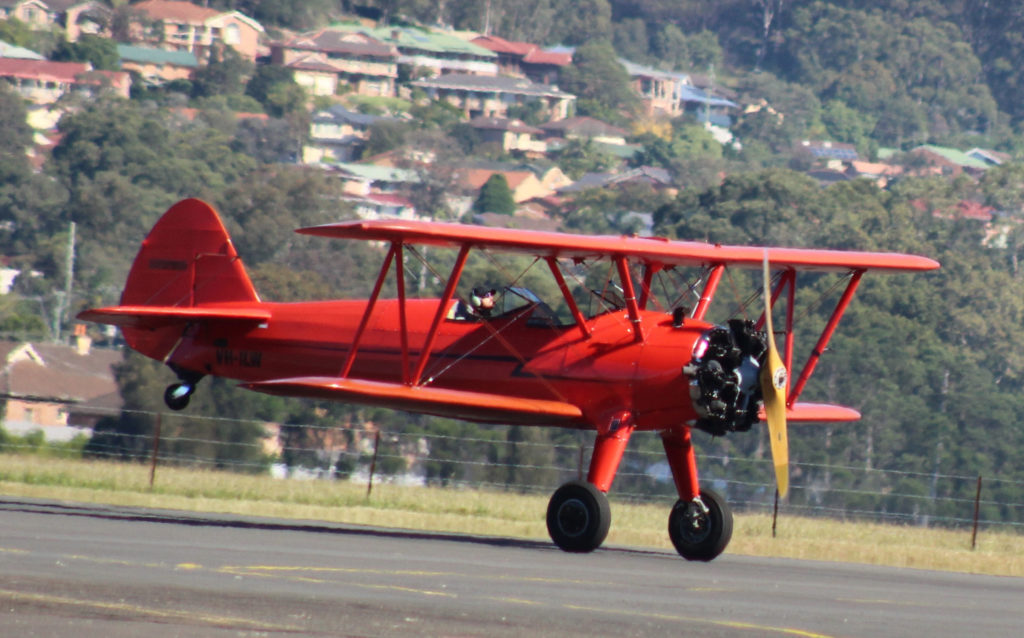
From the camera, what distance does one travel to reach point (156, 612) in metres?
9.99

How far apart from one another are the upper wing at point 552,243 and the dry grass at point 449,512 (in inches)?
117

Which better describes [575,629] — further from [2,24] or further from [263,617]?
[2,24]

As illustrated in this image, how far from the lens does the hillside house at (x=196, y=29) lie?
7490 inches

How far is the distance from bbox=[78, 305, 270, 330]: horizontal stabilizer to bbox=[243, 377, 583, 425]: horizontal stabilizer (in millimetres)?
2482

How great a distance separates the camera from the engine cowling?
15.1 metres

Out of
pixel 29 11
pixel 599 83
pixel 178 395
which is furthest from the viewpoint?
pixel 599 83

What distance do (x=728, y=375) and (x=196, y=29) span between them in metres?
185

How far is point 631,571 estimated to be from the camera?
46.1ft

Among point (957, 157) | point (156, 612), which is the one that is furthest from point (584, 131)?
point (156, 612)

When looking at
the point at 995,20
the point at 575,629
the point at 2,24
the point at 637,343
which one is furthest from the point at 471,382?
the point at 995,20

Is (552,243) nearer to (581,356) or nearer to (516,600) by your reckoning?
(581,356)

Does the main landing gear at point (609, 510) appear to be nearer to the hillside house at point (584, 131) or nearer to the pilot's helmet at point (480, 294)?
the pilot's helmet at point (480, 294)

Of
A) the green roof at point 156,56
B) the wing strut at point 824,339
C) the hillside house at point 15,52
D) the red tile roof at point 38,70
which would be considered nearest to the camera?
the wing strut at point 824,339

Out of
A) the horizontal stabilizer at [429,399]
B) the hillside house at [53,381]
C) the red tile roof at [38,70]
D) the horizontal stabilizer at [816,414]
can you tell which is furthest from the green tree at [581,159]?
the horizontal stabilizer at [429,399]
